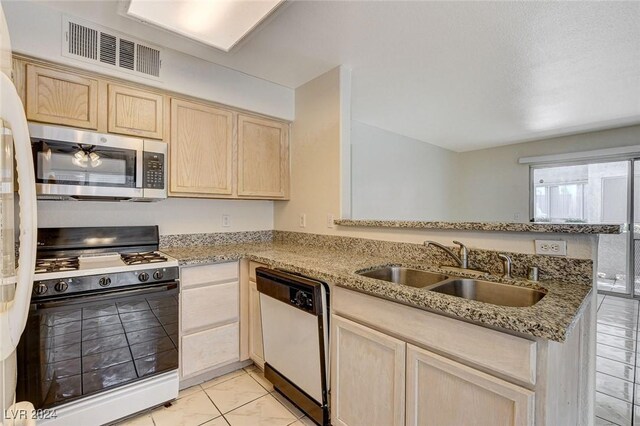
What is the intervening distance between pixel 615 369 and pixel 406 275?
6.57 ft

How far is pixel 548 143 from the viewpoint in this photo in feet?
16.1

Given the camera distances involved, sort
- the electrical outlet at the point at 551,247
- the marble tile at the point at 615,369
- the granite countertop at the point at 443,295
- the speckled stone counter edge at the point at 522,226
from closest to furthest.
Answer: the granite countertop at the point at 443,295, the speckled stone counter edge at the point at 522,226, the electrical outlet at the point at 551,247, the marble tile at the point at 615,369

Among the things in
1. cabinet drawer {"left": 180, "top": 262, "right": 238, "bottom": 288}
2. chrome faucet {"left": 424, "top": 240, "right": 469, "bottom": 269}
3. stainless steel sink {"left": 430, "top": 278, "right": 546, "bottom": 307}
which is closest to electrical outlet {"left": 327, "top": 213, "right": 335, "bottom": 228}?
cabinet drawer {"left": 180, "top": 262, "right": 238, "bottom": 288}

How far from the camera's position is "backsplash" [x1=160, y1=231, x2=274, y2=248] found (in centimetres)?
242

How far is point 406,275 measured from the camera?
5.66 ft

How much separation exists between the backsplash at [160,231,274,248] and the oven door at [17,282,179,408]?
0.74 meters

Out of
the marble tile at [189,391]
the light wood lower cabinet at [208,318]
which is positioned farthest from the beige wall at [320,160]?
the marble tile at [189,391]

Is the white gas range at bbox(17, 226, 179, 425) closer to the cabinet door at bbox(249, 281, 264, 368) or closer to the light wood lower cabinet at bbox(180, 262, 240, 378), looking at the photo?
the light wood lower cabinet at bbox(180, 262, 240, 378)

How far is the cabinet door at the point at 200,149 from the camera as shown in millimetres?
2205

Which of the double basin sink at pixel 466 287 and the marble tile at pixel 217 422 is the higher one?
the double basin sink at pixel 466 287

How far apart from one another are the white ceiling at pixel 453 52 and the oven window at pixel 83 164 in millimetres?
821

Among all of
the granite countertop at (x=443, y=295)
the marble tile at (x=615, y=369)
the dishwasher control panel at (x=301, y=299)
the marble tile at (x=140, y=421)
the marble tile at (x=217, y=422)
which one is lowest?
the marble tile at (x=140, y=421)

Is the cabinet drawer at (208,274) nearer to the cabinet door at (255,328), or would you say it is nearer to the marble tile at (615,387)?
the cabinet door at (255,328)

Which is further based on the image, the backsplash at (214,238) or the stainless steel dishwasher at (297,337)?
the backsplash at (214,238)
